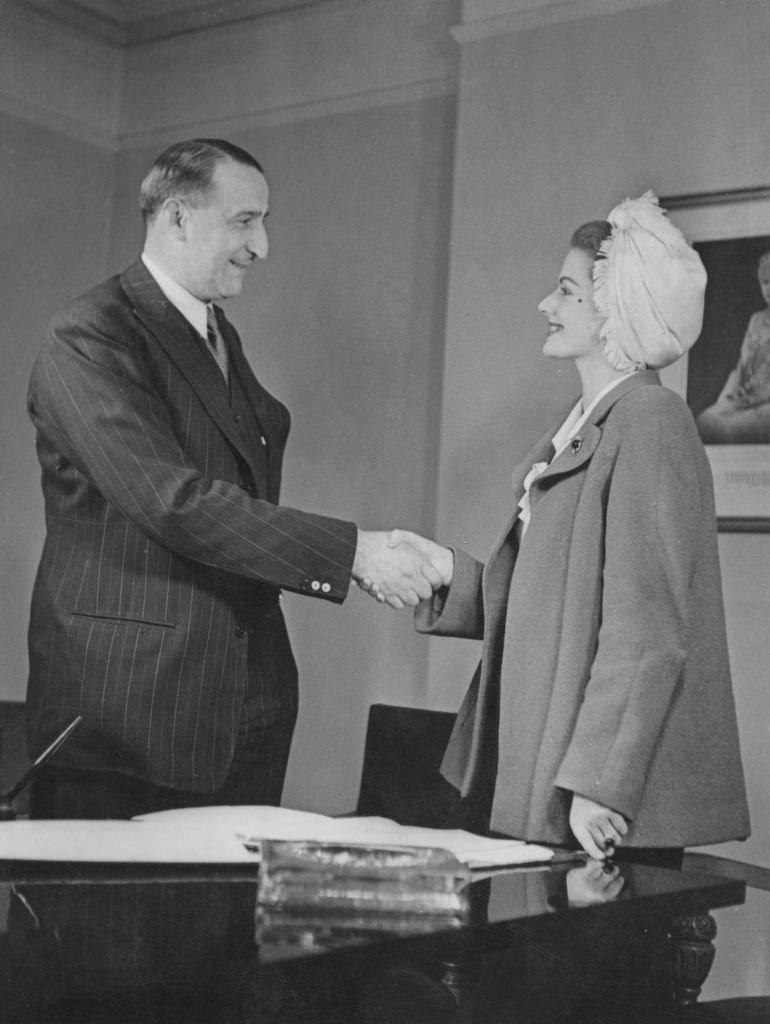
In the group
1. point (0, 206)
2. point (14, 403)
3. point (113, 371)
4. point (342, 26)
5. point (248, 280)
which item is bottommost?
point (113, 371)

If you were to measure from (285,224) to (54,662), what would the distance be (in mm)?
2149

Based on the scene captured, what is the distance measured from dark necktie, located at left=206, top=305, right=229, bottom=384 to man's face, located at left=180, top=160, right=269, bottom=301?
0.04 meters

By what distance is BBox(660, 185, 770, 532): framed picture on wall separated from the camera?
296cm

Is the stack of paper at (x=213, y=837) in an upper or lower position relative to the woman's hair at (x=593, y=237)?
lower

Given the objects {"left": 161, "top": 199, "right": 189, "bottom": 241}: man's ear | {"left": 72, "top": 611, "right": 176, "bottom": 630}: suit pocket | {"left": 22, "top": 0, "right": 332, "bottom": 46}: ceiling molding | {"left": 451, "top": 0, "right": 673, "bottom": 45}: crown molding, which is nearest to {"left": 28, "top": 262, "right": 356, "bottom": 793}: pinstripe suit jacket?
{"left": 72, "top": 611, "right": 176, "bottom": 630}: suit pocket

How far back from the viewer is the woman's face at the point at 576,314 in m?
2.10

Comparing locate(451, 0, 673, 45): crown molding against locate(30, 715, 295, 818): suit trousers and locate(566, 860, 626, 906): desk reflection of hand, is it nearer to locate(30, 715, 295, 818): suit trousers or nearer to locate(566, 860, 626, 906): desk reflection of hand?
locate(30, 715, 295, 818): suit trousers

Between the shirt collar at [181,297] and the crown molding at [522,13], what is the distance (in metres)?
1.43

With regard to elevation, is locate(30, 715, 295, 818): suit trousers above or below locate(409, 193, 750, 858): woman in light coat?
below

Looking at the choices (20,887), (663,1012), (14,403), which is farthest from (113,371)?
(14,403)

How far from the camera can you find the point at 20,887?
97 centimetres

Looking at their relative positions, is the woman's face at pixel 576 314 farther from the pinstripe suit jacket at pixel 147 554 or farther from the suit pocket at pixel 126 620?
the suit pocket at pixel 126 620

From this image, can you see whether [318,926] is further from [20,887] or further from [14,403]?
[14,403]

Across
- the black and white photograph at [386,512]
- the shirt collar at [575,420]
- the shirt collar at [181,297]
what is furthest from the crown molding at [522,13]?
the shirt collar at [575,420]
